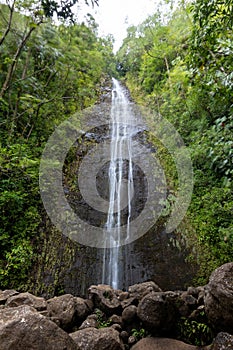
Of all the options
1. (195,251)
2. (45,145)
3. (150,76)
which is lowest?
(195,251)

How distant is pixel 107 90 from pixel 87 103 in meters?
4.05

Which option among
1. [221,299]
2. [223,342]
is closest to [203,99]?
[221,299]

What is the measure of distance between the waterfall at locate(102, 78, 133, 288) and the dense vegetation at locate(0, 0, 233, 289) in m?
1.58

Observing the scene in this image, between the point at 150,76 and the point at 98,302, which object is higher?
the point at 150,76

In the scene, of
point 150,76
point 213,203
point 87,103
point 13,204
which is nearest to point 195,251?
point 213,203

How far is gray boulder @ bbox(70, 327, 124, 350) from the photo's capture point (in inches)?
99.8

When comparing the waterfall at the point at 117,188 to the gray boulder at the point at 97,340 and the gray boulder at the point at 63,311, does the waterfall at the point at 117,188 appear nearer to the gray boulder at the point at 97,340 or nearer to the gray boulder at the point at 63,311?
the gray boulder at the point at 63,311

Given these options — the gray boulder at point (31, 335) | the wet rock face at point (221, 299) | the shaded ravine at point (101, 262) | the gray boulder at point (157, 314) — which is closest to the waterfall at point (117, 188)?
the shaded ravine at point (101, 262)

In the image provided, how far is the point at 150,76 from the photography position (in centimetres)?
1241

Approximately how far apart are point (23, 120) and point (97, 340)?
20.1 feet

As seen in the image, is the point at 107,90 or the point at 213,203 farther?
the point at 107,90

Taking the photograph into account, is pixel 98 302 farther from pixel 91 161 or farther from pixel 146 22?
pixel 146 22

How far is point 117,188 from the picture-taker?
7426mm

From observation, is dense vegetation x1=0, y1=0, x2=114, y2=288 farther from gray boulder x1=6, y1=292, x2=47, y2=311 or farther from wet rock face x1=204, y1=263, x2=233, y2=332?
wet rock face x1=204, y1=263, x2=233, y2=332
